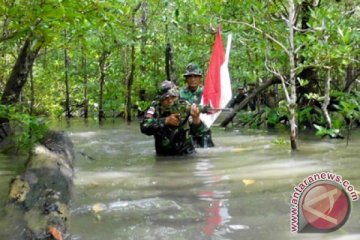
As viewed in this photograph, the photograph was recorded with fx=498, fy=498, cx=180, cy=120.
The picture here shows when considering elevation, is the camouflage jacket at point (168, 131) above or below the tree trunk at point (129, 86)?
below

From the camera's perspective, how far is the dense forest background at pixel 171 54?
5.43 metres

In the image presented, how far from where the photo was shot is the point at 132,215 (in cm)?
408

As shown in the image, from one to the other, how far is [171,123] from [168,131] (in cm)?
30

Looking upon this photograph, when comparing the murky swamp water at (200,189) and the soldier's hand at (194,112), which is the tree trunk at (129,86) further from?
the soldier's hand at (194,112)

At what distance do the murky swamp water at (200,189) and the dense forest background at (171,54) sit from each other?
64 centimetres

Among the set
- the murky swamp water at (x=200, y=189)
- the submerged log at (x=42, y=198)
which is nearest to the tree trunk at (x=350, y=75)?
the murky swamp water at (x=200, y=189)

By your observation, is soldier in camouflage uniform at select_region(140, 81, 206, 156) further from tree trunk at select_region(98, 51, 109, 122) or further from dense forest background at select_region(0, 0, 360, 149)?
tree trunk at select_region(98, 51, 109, 122)

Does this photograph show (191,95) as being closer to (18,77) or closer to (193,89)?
(193,89)

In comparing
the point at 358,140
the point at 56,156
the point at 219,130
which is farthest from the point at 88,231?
the point at 219,130

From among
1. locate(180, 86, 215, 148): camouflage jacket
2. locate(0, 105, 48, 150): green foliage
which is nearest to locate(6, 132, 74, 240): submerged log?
locate(0, 105, 48, 150): green foliage

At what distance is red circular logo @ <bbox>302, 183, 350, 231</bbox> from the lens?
138 inches

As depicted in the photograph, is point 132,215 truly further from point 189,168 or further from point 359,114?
point 359,114

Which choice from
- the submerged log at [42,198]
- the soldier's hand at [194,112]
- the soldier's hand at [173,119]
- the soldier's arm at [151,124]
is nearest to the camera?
the submerged log at [42,198]

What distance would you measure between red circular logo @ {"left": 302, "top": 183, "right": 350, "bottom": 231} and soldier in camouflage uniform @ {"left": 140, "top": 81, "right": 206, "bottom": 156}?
3246 mm
